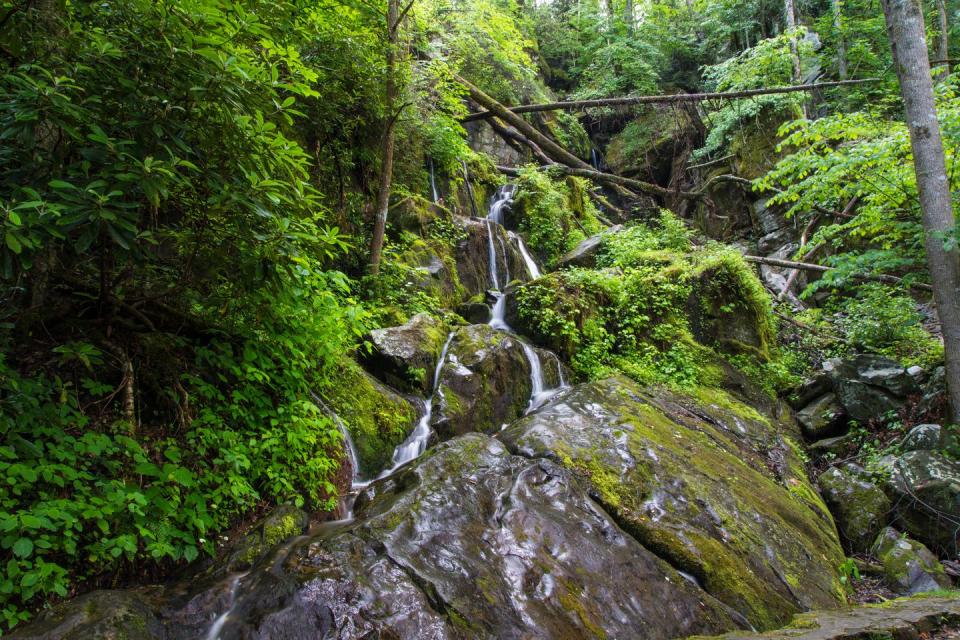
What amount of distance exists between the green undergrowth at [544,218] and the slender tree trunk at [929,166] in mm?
7641

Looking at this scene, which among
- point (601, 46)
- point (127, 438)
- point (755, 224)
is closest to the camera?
point (127, 438)

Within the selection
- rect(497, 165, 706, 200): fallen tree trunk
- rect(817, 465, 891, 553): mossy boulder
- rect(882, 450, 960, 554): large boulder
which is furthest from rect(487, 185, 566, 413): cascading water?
rect(882, 450, 960, 554): large boulder

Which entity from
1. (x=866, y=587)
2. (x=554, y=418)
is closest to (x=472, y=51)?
(x=554, y=418)

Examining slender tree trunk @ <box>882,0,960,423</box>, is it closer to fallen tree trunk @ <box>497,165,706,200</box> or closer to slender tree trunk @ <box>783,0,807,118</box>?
fallen tree trunk @ <box>497,165,706,200</box>

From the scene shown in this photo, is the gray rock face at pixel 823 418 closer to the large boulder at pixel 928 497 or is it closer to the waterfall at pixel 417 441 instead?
the large boulder at pixel 928 497

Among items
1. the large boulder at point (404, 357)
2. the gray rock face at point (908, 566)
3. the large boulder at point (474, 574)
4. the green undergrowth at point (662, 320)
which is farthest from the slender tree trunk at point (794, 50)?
the large boulder at point (474, 574)

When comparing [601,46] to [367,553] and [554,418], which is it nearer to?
[554,418]

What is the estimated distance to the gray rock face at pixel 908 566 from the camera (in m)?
4.93

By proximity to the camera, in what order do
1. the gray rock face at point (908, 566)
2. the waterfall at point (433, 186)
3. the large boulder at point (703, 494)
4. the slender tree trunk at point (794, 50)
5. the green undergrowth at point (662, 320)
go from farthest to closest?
1. the slender tree trunk at point (794, 50)
2. the waterfall at point (433, 186)
3. the green undergrowth at point (662, 320)
4. the gray rock face at point (908, 566)
5. the large boulder at point (703, 494)

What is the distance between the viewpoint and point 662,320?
31.9 feet

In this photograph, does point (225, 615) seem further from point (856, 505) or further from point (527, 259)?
point (527, 259)

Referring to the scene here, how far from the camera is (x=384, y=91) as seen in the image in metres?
8.38

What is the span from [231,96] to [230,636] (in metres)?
3.31

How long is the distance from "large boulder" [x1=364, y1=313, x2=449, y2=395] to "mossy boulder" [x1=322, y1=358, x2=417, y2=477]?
0.41m
